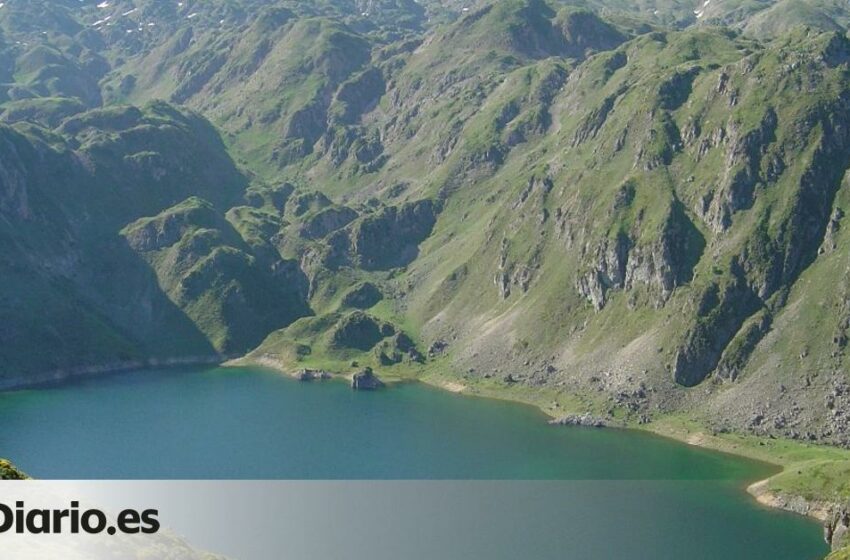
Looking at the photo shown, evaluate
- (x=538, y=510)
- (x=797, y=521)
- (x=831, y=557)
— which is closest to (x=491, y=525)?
(x=538, y=510)

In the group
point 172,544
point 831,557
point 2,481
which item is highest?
point 2,481

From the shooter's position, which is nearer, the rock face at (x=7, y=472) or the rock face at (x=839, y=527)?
the rock face at (x=7, y=472)

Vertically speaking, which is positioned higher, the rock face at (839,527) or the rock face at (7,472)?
the rock face at (7,472)

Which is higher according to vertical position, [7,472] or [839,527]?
[7,472]

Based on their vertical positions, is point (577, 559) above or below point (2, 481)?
below

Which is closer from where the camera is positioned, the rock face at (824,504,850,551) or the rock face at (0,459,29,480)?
the rock face at (0,459,29,480)

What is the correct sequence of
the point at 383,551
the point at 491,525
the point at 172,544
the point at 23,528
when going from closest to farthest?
the point at 23,528 < the point at 172,544 < the point at 383,551 < the point at 491,525

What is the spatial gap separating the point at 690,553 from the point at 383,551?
49.4m

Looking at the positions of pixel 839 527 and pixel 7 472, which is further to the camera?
pixel 839 527

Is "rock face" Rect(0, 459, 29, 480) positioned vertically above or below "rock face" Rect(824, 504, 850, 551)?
above

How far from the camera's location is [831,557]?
403ft

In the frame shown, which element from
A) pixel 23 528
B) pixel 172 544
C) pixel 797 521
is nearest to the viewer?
pixel 23 528

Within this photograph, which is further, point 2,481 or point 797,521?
point 797,521

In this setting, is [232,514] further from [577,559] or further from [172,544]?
[172,544]
